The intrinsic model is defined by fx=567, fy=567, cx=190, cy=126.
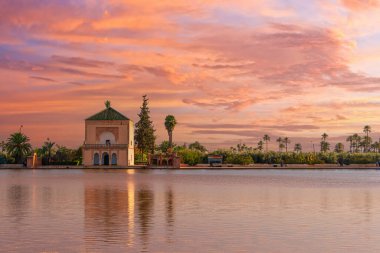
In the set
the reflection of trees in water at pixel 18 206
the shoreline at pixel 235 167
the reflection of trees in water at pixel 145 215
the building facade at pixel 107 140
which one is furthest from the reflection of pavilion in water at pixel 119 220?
the building facade at pixel 107 140

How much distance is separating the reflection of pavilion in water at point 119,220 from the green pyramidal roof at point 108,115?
8032 centimetres

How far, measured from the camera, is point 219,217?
21.4 metres

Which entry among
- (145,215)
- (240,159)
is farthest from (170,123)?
(145,215)

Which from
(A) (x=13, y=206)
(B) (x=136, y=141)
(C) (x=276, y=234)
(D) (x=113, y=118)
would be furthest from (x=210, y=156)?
(C) (x=276, y=234)

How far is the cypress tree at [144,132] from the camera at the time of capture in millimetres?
114562

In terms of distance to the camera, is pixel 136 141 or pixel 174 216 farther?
pixel 136 141

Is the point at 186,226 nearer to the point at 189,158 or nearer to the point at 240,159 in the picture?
the point at 189,158

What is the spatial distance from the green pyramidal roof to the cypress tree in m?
5.61

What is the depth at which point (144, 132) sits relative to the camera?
114312 millimetres

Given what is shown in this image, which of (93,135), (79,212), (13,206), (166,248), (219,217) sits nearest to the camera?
(166,248)

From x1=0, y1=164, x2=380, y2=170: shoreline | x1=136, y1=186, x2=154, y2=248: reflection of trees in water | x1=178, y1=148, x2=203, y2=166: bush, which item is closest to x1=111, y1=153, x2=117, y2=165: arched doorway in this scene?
x1=0, y1=164, x2=380, y2=170: shoreline

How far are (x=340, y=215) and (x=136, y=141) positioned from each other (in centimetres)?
9517

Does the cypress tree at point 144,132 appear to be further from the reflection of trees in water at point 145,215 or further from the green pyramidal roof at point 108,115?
the reflection of trees in water at point 145,215

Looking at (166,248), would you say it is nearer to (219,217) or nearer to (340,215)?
(219,217)
